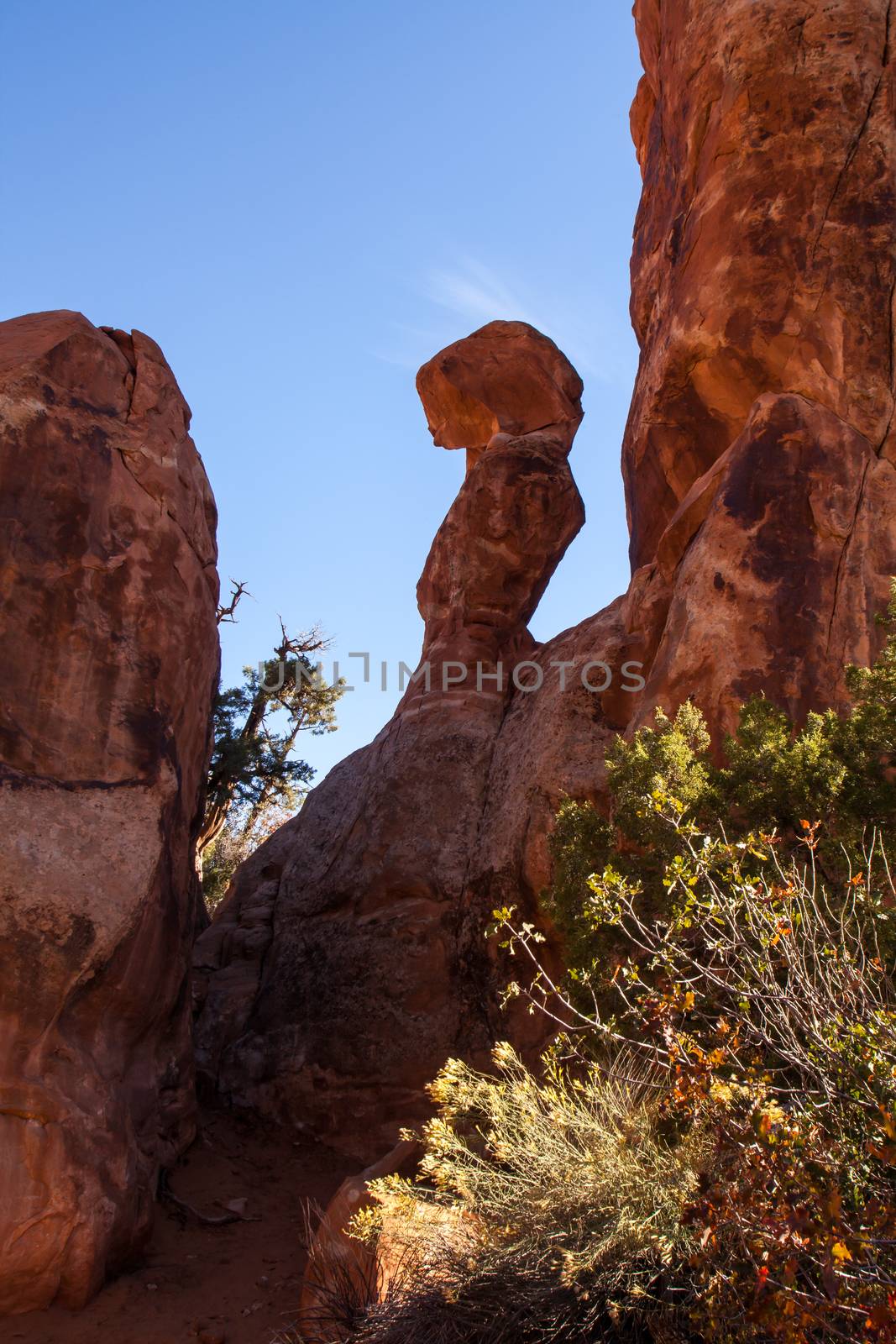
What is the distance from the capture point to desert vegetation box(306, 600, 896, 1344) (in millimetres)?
4125

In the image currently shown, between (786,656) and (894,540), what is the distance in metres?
1.90

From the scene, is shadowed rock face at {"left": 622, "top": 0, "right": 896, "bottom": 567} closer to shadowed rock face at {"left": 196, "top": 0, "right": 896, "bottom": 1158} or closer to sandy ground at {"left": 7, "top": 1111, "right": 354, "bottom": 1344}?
shadowed rock face at {"left": 196, "top": 0, "right": 896, "bottom": 1158}

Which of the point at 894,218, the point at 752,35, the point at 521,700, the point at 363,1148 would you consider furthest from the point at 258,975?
the point at 752,35

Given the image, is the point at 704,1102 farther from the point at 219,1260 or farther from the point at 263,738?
the point at 263,738

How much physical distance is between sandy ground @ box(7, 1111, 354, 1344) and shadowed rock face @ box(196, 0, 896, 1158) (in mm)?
587

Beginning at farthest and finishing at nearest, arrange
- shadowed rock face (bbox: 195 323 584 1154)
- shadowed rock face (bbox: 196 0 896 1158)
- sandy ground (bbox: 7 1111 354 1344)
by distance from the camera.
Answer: shadowed rock face (bbox: 195 323 584 1154) → shadowed rock face (bbox: 196 0 896 1158) → sandy ground (bbox: 7 1111 354 1344)

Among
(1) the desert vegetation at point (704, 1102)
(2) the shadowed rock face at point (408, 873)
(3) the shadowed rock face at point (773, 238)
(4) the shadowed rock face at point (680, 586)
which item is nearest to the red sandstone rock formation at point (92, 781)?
(2) the shadowed rock face at point (408, 873)

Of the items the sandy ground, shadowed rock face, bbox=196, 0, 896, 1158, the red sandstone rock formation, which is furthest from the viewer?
shadowed rock face, bbox=196, 0, 896, 1158

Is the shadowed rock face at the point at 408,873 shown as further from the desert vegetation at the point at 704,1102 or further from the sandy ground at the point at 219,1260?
the desert vegetation at the point at 704,1102

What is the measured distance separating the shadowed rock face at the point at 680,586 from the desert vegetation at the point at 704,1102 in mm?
2284

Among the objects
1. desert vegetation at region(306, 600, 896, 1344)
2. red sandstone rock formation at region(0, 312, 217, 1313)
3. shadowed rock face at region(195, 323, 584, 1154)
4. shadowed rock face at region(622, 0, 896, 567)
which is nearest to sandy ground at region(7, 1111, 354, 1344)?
red sandstone rock formation at region(0, 312, 217, 1313)

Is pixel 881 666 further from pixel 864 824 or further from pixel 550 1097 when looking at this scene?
pixel 550 1097

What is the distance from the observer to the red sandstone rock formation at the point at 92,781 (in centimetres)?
818

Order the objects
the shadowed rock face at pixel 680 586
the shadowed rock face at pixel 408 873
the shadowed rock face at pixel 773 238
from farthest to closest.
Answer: the shadowed rock face at pixel 408 873, the shadowed rock face at pixel 773 238, the shadowed rock face at pixel 680 586
